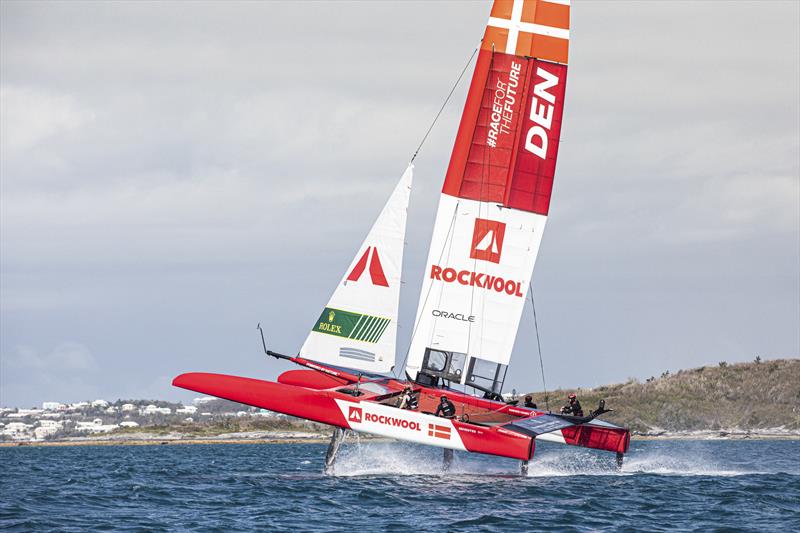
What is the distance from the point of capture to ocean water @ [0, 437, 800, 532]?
1788 centimetres

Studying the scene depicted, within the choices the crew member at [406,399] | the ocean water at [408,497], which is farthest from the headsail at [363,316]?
the ocean water at [408,497]

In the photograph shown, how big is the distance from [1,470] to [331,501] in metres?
16.5

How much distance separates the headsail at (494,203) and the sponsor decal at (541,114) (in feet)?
0.08

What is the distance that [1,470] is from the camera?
33.3 meters

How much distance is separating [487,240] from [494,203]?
0.94m

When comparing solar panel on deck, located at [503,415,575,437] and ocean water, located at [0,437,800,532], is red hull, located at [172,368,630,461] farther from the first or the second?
ocean water, located at [0,437,800,532]

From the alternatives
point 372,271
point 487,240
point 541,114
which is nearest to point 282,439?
point 372,271

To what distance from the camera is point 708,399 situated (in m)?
63.2

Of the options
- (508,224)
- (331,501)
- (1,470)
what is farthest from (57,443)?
(331,501)

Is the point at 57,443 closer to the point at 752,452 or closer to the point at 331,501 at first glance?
the point at 752,452

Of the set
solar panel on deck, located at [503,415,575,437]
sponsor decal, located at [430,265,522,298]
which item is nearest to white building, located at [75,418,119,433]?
sponsor decal, located at [430,265,522,298]

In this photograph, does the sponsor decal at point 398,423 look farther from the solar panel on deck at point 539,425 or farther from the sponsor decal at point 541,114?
the sponsor decal at point 541,114

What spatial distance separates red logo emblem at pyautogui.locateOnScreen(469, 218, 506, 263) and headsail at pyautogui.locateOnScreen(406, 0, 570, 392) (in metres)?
0.02

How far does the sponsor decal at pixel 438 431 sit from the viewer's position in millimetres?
24281
